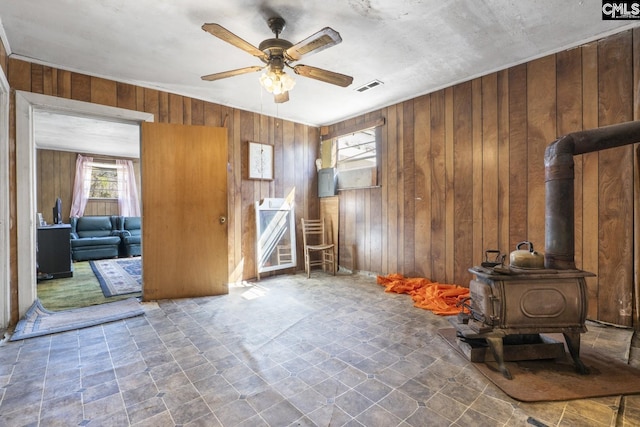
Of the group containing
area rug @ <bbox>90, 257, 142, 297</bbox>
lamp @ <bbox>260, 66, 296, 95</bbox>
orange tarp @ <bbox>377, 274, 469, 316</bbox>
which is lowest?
area rug @ <bbox>90, 257, 142, 297</bbox>

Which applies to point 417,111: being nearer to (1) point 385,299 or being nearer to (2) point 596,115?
(2) point 596,115

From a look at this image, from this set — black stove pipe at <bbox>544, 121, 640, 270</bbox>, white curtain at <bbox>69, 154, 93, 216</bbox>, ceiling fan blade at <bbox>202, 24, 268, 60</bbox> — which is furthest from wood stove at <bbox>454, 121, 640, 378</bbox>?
white curtain at <bbox>69, 154, 93, 216</bbox>

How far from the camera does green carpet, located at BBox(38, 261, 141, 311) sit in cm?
321

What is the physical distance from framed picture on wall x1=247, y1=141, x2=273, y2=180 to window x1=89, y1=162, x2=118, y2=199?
208 inches

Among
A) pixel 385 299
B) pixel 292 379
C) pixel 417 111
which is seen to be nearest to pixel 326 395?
pixel 292 379

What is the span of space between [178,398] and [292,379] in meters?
0.64

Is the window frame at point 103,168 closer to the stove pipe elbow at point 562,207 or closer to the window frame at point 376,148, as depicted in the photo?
the window frame at point 376,148

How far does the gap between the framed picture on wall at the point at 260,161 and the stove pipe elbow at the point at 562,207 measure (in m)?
3.38

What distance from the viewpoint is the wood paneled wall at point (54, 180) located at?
6531mm

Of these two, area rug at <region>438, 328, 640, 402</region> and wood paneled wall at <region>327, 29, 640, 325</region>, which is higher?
wood paneled wall at <region>327, 29, 640, 325</region>

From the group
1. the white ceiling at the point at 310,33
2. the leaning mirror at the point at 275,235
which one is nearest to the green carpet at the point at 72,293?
the leaning mirror at the point at 275,235

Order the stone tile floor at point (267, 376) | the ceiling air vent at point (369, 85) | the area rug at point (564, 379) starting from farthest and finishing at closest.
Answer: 1. the ceiling air vent at point (369, 85)
2. the area rug at point (564, 379)
3. the stone tile floor at point (267, 376)

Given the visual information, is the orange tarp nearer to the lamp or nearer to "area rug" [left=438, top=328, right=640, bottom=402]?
"area rug" [left=438, top=328, right=640, bottom=402]

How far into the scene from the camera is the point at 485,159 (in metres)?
3.14
